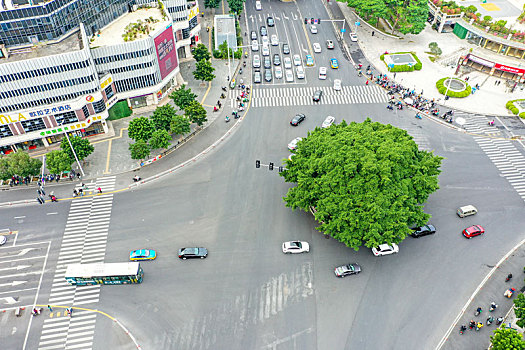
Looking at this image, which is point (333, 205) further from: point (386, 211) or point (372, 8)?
point (372, 8)

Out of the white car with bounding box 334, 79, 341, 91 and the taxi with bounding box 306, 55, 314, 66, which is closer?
the white car with bounding box 334, 79, 341, 91

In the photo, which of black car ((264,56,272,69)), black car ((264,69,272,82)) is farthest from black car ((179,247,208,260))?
black car ((264,56,272,69))

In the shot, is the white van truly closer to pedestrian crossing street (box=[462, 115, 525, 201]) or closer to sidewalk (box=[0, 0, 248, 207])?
pedestrian crossing street (box=[462, 115, 525, 201])

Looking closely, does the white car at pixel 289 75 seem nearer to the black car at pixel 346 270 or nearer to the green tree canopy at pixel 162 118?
the green tree canopy at pixel 162 118

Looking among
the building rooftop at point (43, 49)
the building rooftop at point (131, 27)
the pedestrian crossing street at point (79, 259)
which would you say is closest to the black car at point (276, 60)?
the building rooftop at point (131, 27)

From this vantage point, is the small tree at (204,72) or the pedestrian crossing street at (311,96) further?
the pedestrian crossing street at (311,96)

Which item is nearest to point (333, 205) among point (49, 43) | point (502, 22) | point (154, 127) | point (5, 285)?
point (154, 127)
